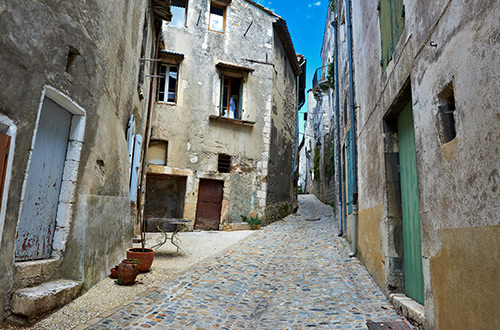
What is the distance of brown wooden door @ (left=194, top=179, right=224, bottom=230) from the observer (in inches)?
416

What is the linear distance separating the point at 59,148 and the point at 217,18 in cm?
963

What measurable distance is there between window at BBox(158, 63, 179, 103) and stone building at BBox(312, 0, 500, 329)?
763cm

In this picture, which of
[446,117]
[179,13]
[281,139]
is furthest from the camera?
[281,139]

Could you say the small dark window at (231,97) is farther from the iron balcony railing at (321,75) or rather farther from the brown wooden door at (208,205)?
the iron balcony railing at (321,75)

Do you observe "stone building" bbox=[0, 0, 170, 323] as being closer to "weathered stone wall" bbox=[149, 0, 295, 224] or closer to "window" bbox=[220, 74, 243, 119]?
"weathered stone wall" bbox=[149, 0, 295, 224]

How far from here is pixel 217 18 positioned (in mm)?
11820

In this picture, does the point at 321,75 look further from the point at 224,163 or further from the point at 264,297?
the point at 264,297

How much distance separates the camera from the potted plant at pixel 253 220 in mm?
10609

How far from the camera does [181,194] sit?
10711mm

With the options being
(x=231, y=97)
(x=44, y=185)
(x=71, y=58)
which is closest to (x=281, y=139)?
(x=231, y=97)

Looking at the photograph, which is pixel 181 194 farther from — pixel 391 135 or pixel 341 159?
pixel 391 135

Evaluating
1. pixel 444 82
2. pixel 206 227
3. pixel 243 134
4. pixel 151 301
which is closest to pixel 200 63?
pixel 243 134

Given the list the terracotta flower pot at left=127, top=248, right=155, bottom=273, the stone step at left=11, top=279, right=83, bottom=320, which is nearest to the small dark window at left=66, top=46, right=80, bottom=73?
the stone step at left=11, top=279, right=83, bottom=320

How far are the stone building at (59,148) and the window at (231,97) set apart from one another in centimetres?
602
